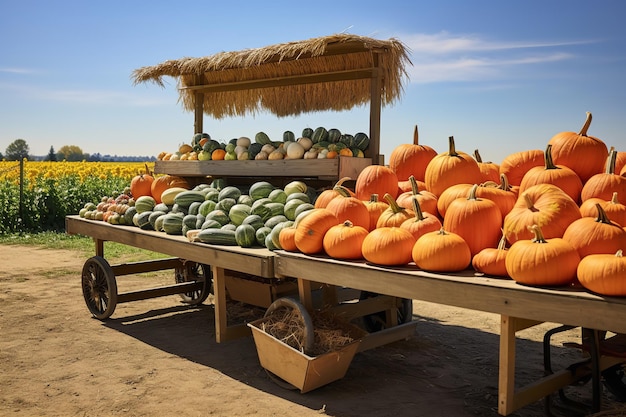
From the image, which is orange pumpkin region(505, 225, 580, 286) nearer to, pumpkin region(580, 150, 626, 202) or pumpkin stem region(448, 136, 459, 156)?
pumpkin region(580, 150, 626, 202)

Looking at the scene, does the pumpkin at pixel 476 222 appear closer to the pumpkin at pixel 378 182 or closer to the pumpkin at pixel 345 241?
the pumpkin at pixel 345 241

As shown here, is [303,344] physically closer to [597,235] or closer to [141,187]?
[597,235]

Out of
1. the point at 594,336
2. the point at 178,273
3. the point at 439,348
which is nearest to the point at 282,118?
the point at 178,273

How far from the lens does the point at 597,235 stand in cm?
324

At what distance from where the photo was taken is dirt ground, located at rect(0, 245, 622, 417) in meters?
4.07

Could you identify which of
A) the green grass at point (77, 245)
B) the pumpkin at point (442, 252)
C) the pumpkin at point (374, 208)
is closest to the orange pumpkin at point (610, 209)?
the pumpkin at point (442, 252)

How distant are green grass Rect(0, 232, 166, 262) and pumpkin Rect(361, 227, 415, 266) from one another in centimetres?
703

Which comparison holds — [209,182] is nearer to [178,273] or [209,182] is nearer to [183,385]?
[178,273]

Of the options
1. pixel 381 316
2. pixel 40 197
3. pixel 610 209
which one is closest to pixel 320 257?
pixel 381 316

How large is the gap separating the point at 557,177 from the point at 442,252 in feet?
3.32

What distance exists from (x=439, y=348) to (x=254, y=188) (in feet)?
7.58

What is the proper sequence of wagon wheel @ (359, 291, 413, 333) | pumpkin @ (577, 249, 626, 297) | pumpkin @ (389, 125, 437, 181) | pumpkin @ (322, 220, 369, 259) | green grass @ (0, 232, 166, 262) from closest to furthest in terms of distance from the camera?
pumpkin @ (577, 249, 626, 297), pumpkin @ (322, 220, 369, 259), pumpkin @ (389, 125, 437, 181), wagon wheel @ (359, 291, 413, 333), green grass @ (0, 232, 166, 262)

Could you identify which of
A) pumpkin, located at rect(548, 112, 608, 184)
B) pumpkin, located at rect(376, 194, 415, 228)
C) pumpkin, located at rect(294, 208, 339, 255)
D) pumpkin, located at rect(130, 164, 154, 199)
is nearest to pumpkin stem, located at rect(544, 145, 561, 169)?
pumpkin, located at rect(548, 112, 608, 184)

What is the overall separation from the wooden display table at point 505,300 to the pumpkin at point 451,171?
928 mm
